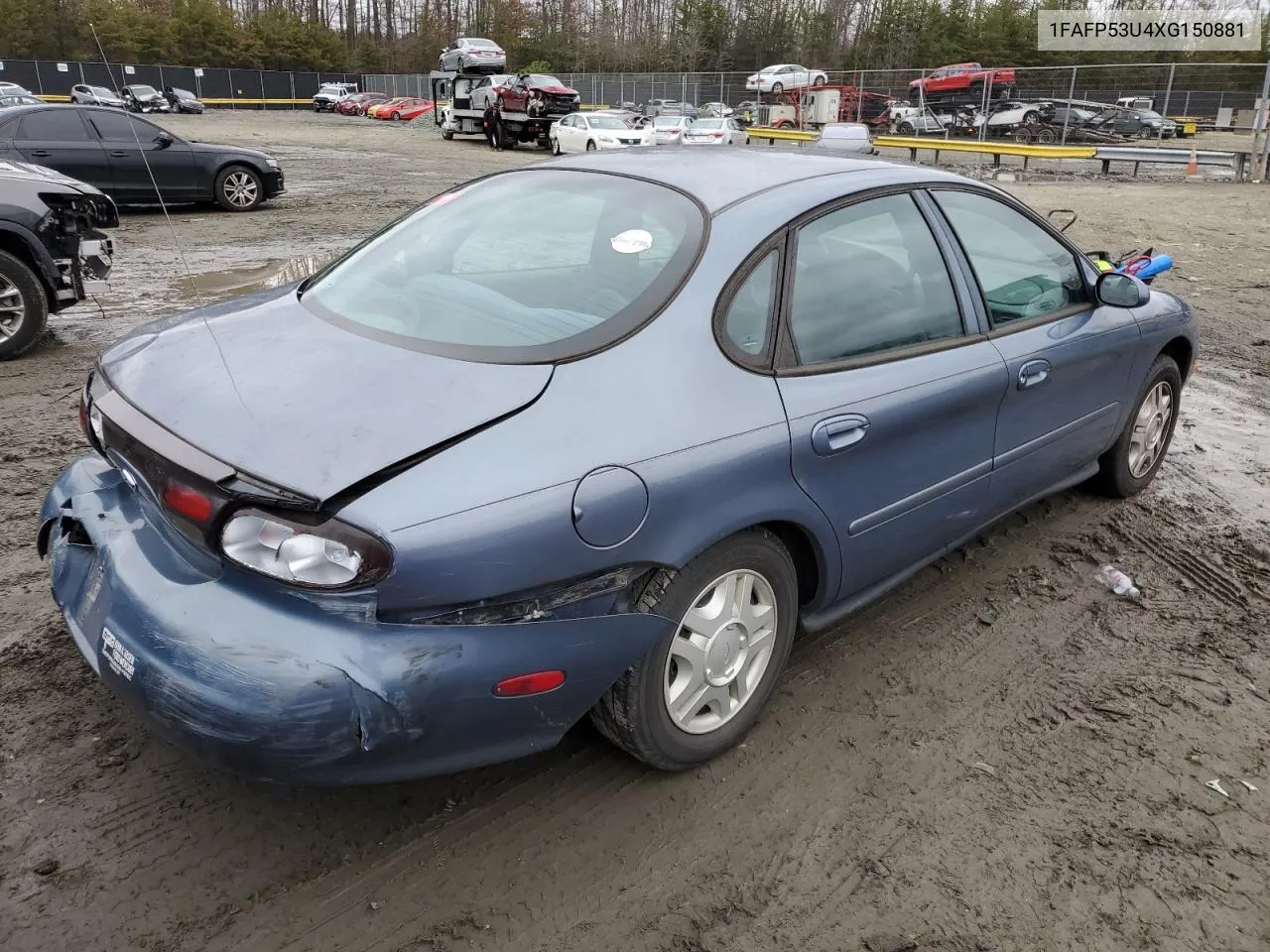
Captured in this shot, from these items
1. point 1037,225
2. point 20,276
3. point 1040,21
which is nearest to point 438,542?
point 1037,225

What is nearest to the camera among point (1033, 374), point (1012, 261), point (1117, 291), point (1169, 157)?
point (1033, 374)

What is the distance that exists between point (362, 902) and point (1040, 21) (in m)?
57.5

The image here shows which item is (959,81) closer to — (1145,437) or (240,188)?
(240,188)

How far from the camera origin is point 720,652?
103 inches

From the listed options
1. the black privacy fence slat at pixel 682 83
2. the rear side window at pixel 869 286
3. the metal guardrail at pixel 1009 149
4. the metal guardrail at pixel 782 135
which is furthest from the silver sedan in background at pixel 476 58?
the rear side window at pixel 869 286

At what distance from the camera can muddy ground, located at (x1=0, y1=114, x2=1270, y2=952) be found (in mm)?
2207

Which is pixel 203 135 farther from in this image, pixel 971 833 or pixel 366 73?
pixel 366 73

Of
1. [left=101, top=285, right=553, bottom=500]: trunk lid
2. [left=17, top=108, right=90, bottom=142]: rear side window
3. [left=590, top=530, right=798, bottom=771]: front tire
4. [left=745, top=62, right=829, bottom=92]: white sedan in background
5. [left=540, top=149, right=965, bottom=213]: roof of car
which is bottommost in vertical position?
[left=590, top=530, right=798, bottom=771]: front tire

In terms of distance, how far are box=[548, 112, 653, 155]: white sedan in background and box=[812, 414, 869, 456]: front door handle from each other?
2433 centimetres

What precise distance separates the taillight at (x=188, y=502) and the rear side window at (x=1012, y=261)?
Result: 2603 mm

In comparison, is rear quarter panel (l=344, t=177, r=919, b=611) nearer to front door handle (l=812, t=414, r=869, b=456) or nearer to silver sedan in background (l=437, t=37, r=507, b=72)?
front door handle (l=812, t=414, r=869, b=456)

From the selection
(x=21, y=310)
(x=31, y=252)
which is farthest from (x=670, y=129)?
(x=21, y=310)

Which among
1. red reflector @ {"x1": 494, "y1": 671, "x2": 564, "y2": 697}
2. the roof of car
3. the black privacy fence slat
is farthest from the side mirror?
the black privacy fence slat

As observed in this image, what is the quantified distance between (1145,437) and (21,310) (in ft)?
22.3
